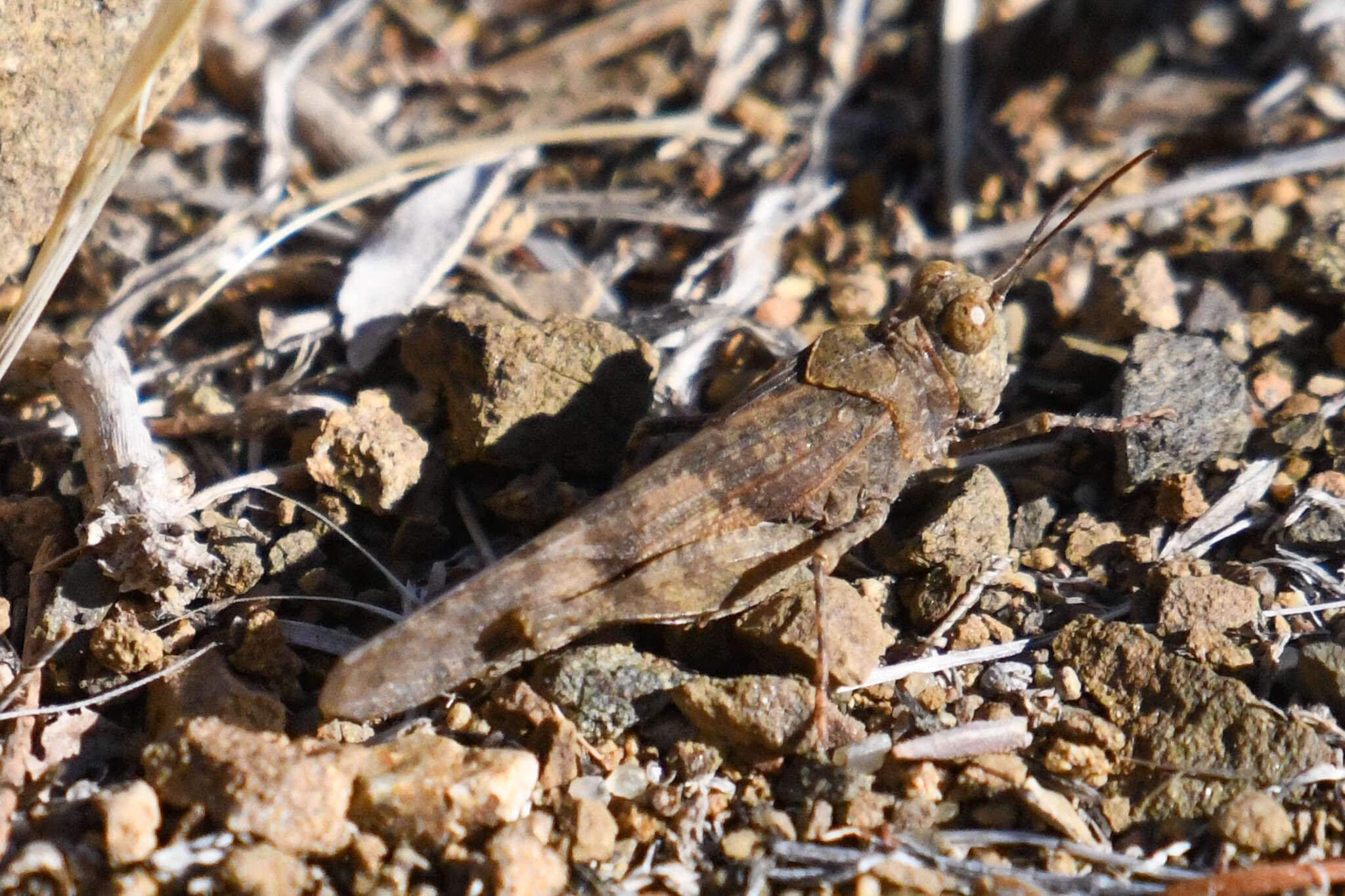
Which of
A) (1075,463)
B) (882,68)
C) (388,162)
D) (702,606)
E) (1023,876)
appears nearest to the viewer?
(1023,876)

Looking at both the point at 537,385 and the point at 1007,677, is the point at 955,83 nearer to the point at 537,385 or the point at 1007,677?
the point at 537,385

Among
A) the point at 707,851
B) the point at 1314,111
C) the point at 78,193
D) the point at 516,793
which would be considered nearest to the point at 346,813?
the point at 516,793

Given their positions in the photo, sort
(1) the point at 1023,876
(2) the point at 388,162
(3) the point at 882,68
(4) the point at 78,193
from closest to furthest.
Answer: (1) the point at 1023,876
(4) the point at 78,193
(2) the point at 388,162
(3) the point at 882,68

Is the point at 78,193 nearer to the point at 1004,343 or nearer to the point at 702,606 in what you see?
the point at 702,606

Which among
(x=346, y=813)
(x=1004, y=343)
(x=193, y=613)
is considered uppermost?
(x=193, y=613)

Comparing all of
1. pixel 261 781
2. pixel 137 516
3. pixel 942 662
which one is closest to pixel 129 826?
pixel 261 781

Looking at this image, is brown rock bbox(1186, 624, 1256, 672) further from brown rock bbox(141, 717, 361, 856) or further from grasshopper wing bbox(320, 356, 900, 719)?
brown rock bbox(141, 717, 361, 856)

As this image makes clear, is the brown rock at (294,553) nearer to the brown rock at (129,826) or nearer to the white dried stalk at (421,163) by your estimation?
the brown rock at (129,826)
